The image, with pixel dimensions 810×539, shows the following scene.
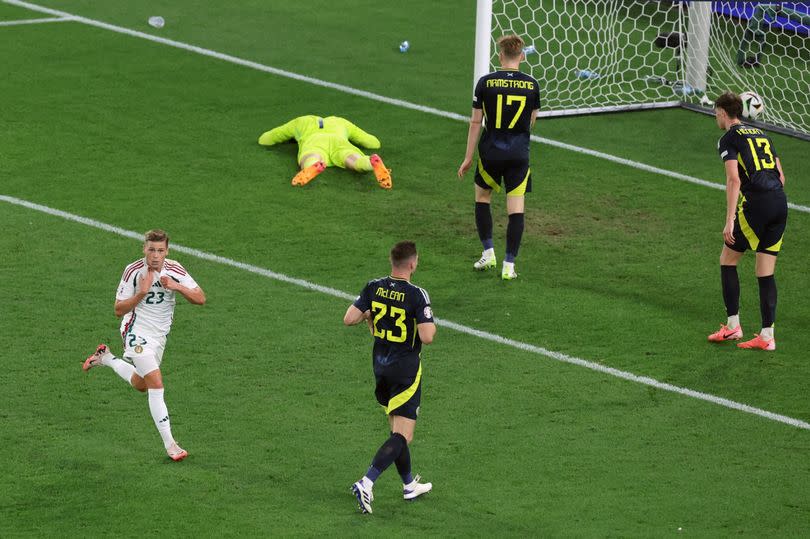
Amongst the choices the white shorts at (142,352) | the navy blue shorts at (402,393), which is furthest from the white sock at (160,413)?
the navy blue shorts at (402,393)

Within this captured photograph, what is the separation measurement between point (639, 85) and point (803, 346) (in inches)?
296

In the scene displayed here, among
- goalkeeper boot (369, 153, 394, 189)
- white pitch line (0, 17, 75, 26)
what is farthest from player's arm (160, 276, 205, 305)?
white pitch line (0, 17, 75, 26)

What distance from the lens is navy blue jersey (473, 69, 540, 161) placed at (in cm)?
1213

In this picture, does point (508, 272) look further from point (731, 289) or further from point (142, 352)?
point (142, 352)

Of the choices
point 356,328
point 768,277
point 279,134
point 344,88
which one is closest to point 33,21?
point 344,88

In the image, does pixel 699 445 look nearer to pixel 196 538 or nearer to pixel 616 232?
pixel 196 538

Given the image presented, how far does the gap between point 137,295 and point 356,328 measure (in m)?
2.95

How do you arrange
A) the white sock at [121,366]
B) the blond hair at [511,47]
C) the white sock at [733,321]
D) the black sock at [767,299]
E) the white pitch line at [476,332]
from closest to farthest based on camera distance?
the white sock at [121,366], the white pitch line at [476,332], the black sock at [767,299], the white sock at [733,321], the blond hair at [511,47]

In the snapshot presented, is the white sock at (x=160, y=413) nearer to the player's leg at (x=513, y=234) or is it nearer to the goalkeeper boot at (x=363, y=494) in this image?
the goalkeeper boot at (x=363, y=494)

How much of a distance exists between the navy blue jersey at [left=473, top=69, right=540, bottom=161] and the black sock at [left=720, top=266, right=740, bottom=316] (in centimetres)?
215

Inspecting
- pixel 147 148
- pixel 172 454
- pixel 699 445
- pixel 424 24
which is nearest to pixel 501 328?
pixel 699 445

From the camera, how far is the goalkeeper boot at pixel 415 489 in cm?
867

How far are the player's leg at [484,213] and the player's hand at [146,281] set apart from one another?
4327mm

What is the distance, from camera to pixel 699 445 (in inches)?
375
